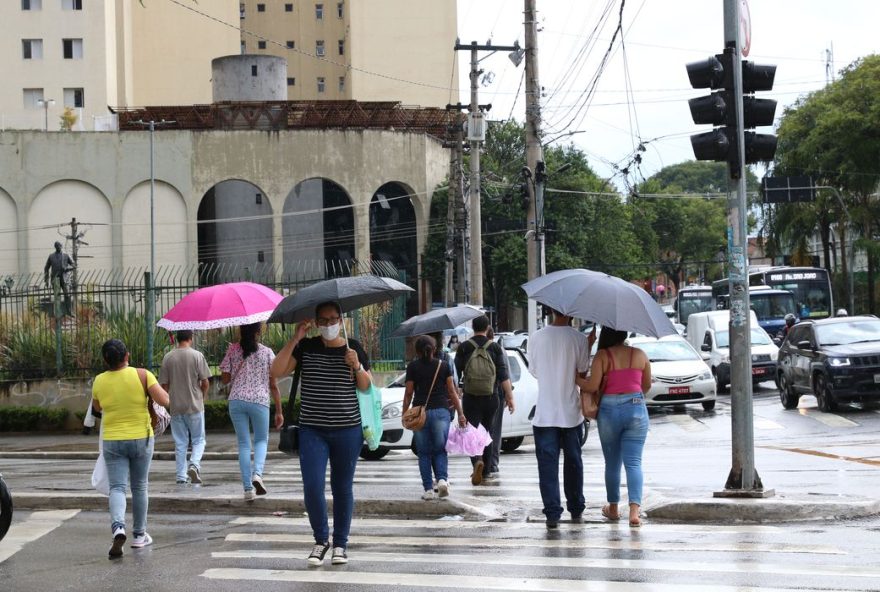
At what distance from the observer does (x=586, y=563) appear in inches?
348

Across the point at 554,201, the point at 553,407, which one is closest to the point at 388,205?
the point at 554,201

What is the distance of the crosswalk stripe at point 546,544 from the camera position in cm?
931

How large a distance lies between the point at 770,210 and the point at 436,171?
59.1 feet

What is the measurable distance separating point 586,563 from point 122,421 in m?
3.79

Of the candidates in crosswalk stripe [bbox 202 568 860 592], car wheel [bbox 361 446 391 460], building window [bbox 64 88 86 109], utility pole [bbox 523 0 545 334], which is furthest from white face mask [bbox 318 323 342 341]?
building window [bbox 64 88 86 109]

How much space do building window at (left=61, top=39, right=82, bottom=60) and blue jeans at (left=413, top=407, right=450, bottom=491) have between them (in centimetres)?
6398

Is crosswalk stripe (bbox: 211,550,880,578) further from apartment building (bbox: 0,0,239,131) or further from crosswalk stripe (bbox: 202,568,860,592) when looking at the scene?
apartment building (bbox: 0,0,239,131)

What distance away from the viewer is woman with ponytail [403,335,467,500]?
12469mm

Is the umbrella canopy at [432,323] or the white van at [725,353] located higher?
the umbrella canopy at [432,323]

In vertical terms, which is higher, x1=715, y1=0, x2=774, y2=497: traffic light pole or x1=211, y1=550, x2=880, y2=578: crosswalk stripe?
x1=715, y1=0, x2=774, y2=497: traffic light pole

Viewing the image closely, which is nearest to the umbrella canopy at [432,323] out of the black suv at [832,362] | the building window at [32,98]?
the black suv at [832,362]

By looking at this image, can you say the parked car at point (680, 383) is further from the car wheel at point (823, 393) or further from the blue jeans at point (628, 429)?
the blue jeans at point (628, 429)

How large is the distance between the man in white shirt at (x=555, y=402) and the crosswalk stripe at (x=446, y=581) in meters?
2.28

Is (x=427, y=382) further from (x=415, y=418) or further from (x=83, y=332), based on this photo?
(x=83, y=332)
